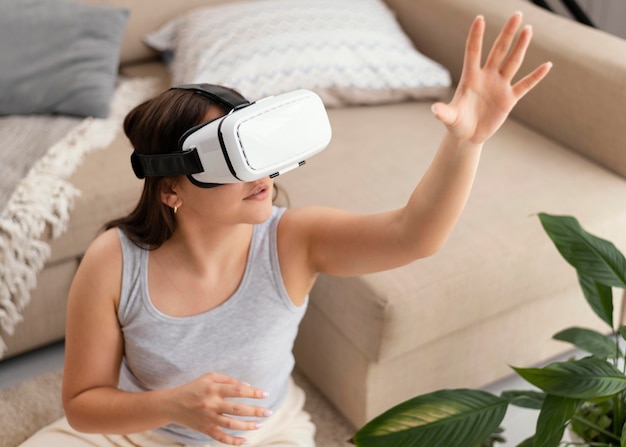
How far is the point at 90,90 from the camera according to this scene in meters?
2.18

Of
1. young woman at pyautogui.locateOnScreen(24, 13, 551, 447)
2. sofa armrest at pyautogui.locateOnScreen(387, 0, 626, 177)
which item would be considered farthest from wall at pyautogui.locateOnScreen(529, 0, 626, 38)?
young woman at pyautogui.locateOnScreen(24, 13, 551, 447)

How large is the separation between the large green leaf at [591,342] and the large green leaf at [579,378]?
0.15m

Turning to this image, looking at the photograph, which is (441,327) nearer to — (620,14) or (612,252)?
(612,252)

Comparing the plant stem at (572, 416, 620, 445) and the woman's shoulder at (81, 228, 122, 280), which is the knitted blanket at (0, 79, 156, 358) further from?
the plant stem at (572, 416, 620, 445)

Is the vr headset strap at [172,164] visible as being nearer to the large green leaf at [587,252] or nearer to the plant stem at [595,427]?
the large green leaf at [587,252]

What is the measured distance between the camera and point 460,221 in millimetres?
1759

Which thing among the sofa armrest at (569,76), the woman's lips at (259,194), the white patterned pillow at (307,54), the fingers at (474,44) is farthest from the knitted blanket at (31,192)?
the fingers at (474,44)

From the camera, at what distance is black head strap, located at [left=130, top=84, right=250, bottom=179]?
3.53 feet

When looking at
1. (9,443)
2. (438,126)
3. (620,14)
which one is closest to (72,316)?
(9,443)

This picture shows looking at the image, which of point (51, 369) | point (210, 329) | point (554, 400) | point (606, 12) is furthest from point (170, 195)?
point (606, 12)

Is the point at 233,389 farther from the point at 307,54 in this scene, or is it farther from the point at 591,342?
the point at 307,54

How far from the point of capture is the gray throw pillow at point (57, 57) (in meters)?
2.16

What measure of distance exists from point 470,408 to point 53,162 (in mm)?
1124

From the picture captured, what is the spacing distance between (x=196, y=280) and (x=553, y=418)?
60 cm
